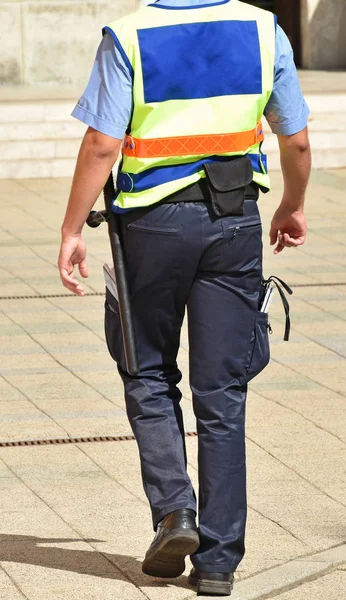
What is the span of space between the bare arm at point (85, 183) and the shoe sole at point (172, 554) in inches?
30.7

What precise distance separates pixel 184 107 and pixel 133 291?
545mm

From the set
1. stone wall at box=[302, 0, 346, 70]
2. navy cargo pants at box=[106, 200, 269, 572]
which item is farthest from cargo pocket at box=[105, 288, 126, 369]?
stone wall at box=[302, 0, 346, 70]

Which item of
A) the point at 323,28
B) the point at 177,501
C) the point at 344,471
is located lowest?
the point at 323,28

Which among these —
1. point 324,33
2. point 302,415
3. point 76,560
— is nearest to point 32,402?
point 302,415

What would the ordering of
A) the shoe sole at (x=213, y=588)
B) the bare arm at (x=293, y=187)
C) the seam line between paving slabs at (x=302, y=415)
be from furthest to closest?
the seam line between paving slabs at (x=302, y=415), the bare arm at (x=293, y=187), the shoe sole at (x=213, y=588)

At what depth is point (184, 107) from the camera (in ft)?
12.2

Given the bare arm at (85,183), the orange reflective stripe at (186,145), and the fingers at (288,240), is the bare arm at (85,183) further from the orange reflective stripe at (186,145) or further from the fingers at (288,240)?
the fingers at (288,240)

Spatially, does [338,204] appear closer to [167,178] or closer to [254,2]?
[167,178]

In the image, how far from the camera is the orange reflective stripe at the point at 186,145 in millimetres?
3721

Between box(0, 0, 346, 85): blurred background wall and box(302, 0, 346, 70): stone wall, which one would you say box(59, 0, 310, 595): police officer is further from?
box(302, 0, 346, 70): stone wall

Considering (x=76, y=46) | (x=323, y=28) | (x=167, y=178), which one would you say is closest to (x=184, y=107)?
(x=167, y=178)

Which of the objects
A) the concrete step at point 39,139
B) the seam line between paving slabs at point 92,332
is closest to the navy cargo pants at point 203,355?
the seam line between paving slabs at point 92,332

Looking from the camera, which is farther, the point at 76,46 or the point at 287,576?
the point at 76,46

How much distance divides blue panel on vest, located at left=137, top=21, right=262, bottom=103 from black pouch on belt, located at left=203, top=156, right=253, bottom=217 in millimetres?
196
